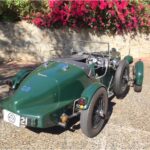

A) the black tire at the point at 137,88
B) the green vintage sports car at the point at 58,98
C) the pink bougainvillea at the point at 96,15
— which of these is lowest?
the black tire at the point at 137,88

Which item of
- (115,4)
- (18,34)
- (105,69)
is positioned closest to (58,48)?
(18,34)

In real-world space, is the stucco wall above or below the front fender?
above

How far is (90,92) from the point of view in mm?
5520

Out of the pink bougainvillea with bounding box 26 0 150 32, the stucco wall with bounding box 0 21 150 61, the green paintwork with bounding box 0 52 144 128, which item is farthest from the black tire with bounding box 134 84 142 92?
the pink bougainvillea with bounding box 26 0 150 32

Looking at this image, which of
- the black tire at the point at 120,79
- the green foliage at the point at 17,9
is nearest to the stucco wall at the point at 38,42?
the green foliage at the point at 17,9

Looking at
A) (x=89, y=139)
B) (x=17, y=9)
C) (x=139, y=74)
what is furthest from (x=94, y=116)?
(x=17, y=9)

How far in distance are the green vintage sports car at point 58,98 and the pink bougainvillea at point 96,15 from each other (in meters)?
3.97

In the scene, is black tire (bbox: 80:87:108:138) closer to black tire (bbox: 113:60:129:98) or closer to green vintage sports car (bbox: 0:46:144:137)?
green vintage sports car (bbox: 0:46:144:137)

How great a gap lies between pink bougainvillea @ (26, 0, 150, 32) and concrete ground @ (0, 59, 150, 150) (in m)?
4.43

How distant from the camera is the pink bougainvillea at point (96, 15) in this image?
33.3 feet

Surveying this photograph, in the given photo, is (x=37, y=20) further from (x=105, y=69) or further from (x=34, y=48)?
(x=105, y=69)

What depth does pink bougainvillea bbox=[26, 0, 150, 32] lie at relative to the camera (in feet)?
33.3

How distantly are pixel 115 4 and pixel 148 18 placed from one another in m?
1.29

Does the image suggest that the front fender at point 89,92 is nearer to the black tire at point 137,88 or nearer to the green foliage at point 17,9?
the black tire at point 137,88
